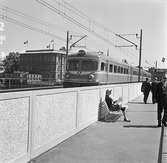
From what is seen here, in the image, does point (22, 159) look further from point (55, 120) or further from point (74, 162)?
point (55, 120)

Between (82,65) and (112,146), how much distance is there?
1161cm

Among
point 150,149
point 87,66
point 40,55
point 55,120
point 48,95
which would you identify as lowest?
point 150,149

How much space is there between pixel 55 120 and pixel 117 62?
1528cm

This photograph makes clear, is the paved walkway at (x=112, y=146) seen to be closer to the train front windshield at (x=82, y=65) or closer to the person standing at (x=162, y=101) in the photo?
the person standing at (x=162, y=101)

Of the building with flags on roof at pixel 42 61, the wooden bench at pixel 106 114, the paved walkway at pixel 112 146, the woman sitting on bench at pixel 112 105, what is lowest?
the paved walkway at pixel 112 146

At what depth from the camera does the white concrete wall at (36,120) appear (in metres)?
4.31

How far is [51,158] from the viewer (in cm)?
516

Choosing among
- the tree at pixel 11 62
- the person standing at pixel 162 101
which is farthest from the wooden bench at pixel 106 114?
the tree at pixel 11 62

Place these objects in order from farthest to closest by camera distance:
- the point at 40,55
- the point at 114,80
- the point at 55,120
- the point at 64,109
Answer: the point at 40,55 → the point at 114,80 → the point at 64,109 → the point at 55,120

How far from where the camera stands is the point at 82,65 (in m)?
17.6

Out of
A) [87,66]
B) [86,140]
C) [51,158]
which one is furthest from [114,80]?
[51,158]

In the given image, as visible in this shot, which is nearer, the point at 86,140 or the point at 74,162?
the point at 74,162

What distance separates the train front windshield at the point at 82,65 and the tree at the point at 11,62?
66041mm

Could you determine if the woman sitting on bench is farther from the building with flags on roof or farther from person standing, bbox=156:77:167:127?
the building with flags on roof
